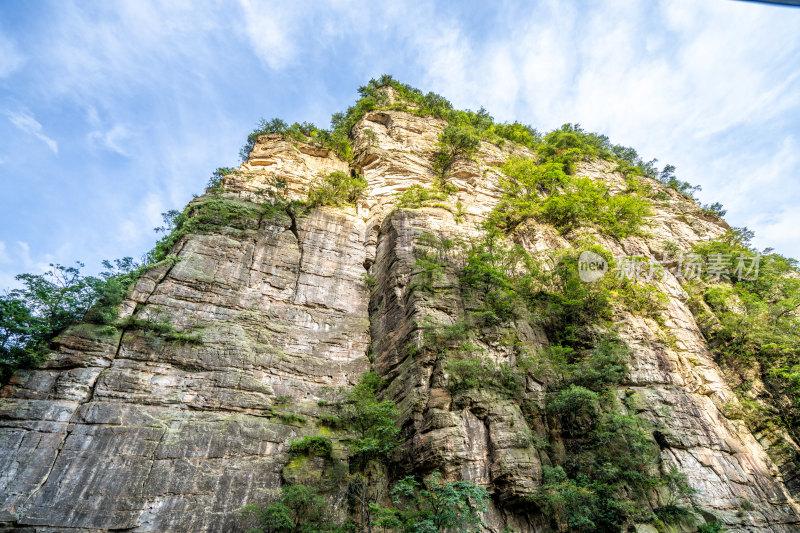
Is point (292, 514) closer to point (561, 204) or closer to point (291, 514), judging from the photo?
point (291, 514)

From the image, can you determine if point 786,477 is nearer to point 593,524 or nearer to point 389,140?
point 593,524

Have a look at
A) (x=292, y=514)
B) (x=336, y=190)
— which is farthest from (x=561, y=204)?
(x=292, y=514)

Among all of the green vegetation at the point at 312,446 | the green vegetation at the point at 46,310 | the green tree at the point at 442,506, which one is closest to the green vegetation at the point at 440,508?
the green tree at the point at 442,506

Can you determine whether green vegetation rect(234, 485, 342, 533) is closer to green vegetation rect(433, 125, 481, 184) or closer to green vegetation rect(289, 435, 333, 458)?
green vegetation rect(289, 435, 333, 458)

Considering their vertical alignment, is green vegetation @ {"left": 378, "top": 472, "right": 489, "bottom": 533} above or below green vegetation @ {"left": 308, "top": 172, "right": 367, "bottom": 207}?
below

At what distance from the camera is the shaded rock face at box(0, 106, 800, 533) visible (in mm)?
11492

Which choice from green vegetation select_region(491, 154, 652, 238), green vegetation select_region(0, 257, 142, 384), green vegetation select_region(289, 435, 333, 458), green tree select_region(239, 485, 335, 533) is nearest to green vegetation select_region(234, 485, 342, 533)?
green tree select_region(239, 485, 335, 533)

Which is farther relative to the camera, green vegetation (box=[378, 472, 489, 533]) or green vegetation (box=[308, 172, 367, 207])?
green vegetation (box=[308, 172, 367, 207])

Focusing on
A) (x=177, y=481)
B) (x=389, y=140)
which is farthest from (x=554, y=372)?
(x=389, y=140)

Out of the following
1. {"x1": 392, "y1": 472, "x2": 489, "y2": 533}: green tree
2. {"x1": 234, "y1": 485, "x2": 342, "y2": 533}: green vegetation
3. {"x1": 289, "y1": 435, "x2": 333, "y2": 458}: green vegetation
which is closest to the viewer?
{"x1": 392, "y1": 472, "x2": 489, "y2": 533}: green tree

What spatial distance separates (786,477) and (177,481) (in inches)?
855

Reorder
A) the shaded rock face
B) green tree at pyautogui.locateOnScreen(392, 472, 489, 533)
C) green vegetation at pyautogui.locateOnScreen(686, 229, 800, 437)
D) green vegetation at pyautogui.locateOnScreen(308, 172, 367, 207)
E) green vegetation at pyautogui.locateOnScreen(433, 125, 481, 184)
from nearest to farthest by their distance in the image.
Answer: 1. green tree at pyautogui.locateOnScreen(392, 472, 489, 533)
2. the shaded rock face
3. green vegetation at pyautogui.locateOnScreen(686, 229, 800, 437)
4. green vegetation at pyautogui.locateOnScreen(308, 172, 367, 207)
5. green vegetation at pyautogui.locateOnScreen(433, 125, 481, 184)

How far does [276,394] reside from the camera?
590 inches

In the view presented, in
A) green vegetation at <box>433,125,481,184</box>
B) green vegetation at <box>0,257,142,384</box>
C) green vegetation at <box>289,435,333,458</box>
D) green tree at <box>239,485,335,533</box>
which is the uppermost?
green vegetation at <box>433,125,481,184</box>
